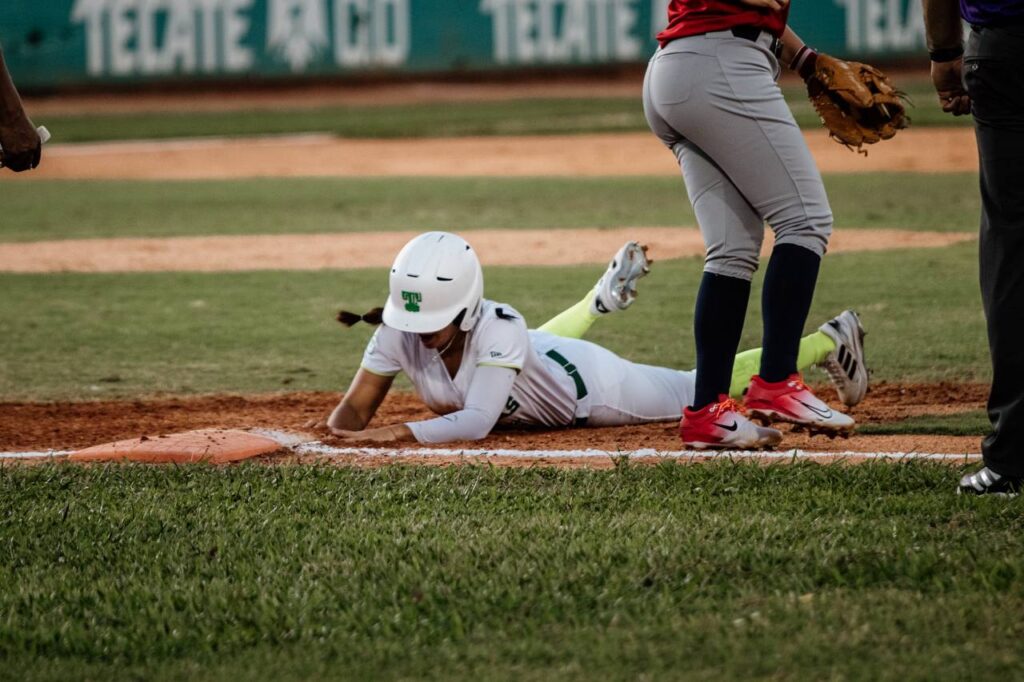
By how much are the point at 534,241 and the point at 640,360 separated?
4866mm

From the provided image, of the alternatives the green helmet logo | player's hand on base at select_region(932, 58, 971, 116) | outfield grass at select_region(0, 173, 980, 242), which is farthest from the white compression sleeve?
outfield grass at select_region(0, 173, 980, 242)

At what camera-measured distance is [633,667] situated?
2762mm

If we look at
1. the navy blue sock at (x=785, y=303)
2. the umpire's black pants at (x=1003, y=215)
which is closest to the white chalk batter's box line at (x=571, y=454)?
the navy blue sock at (x=785, y=303)

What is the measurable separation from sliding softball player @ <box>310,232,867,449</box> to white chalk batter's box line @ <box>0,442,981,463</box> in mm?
99

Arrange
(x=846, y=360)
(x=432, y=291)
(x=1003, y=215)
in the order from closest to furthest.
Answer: (x=1003, y=215), (x=432, y=291), (x=846, y=360)

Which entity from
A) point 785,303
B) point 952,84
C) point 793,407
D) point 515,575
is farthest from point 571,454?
point 952,84

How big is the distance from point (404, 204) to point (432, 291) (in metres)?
10.3

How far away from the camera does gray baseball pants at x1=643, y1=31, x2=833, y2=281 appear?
4.36 m

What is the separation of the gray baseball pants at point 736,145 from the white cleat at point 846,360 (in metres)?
0.81

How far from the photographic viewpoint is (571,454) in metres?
4.61

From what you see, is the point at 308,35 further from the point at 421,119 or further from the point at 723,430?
the point at 723,430

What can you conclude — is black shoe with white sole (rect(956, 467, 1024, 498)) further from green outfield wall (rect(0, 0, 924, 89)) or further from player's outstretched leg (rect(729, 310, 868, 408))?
green outfield wall (rect(0, 0, 924, 89))

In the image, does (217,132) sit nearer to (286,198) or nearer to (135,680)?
(286,198)

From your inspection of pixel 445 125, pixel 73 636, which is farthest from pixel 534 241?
pixel 445 125
